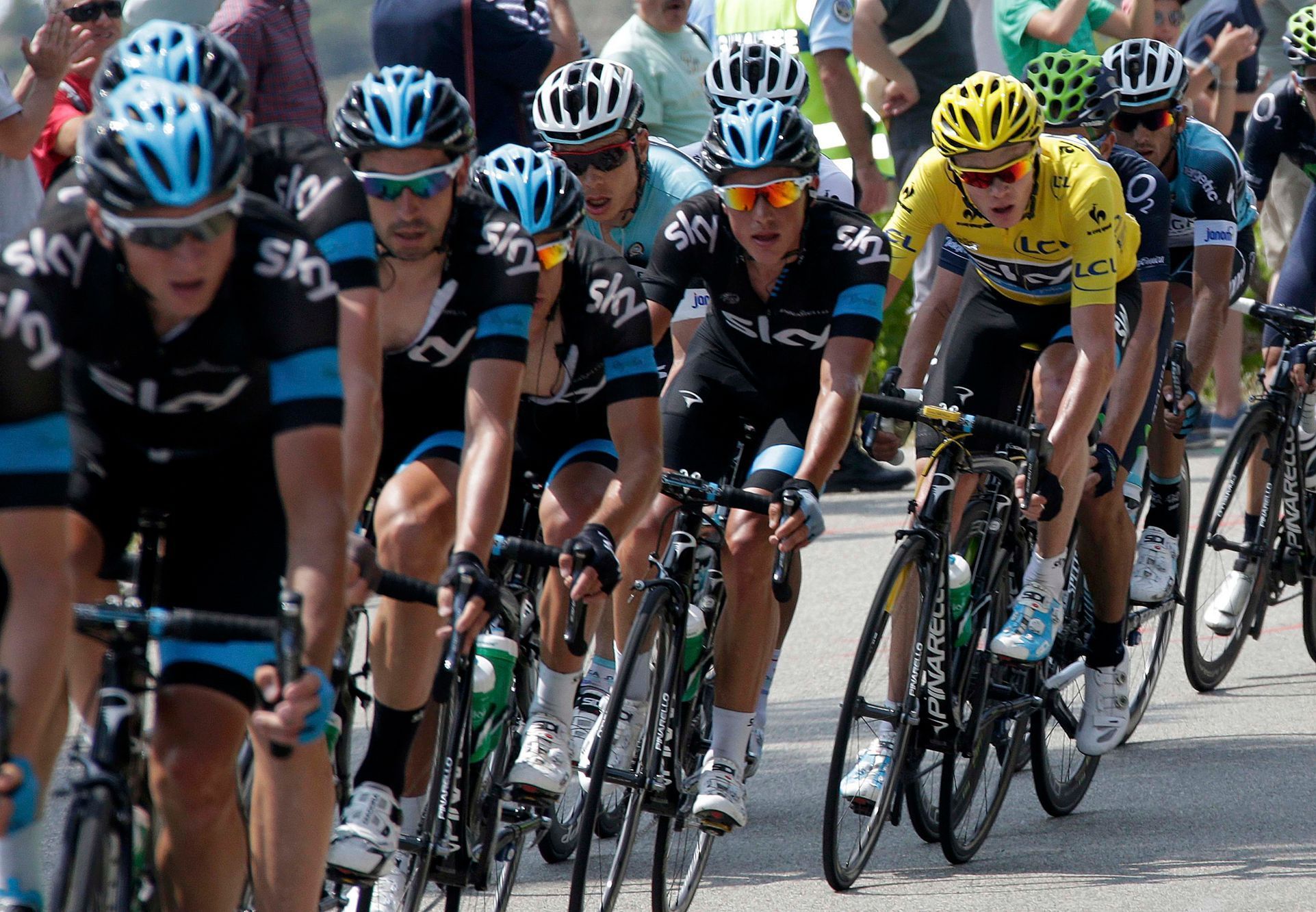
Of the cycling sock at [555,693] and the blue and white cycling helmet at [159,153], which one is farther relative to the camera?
the cycling sock at [555,693]

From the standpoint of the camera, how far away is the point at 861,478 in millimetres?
10422

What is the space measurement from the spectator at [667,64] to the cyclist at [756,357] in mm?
3013

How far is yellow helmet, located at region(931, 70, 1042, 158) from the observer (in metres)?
5.53

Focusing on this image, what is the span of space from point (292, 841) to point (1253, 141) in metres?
6.04

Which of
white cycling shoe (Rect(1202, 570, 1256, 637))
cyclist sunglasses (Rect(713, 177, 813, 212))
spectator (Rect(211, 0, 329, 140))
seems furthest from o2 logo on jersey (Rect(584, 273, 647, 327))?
white cycling shoe (Rect(1202, 570, 1256, 637))

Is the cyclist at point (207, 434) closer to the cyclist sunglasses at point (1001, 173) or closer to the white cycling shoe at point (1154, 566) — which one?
the cyclist sunglasses at point (1001, 173)

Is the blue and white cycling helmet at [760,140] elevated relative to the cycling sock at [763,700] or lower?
Result: elevated

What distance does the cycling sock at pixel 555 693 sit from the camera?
4.76 metres

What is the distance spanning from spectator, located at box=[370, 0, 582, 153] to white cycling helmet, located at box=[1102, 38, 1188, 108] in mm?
2425

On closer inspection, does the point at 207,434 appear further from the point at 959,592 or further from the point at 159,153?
the point at 959,592

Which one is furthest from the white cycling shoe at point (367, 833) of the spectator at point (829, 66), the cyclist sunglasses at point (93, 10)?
the spectator at point (829, 66)

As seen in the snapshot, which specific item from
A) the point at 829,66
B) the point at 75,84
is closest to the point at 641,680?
the point at 75,84

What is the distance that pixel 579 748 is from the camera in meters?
5.18

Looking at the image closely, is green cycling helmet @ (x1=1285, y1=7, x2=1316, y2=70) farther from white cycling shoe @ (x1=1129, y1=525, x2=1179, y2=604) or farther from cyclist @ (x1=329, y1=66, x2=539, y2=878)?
cyclist @ (x1=329, y1=66, x2=539, y2=878)
